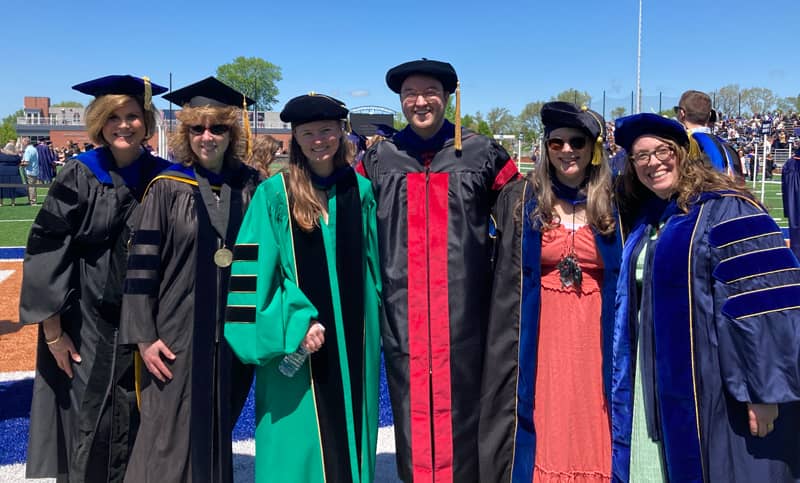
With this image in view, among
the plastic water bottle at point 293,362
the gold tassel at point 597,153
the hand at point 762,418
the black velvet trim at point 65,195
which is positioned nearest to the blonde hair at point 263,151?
the black velvet trim at point 65,195

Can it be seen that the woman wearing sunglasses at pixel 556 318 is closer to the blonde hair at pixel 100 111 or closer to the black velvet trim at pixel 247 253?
the black velvet trim at pixel 247 253

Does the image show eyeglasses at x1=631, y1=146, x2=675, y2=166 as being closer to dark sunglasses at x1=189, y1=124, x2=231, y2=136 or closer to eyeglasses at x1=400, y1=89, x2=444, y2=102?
eyeglasses at x1=400, y1=89, x2=444, y2=102

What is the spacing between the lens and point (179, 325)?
8.75ft

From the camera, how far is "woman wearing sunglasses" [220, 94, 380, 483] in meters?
2.52

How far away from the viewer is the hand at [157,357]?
8.64 feet

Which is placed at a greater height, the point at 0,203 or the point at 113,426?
the point at 0,203

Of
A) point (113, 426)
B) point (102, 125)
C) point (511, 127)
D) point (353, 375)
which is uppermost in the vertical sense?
point (511, 127)

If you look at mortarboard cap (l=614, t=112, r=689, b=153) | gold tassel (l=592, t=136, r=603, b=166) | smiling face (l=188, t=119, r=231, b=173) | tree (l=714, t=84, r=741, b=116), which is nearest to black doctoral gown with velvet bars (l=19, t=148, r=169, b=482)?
smiling face (l=188, t=119, r=231, b=173)

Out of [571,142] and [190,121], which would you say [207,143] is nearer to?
[190,121]

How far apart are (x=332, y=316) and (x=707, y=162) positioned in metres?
1.59

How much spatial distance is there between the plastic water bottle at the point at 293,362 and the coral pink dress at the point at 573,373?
3.23ft

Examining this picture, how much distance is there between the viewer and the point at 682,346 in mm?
2277

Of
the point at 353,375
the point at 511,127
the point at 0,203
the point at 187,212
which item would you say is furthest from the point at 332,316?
the point at 511,127

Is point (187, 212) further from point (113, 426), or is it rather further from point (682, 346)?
point (682, 346)
